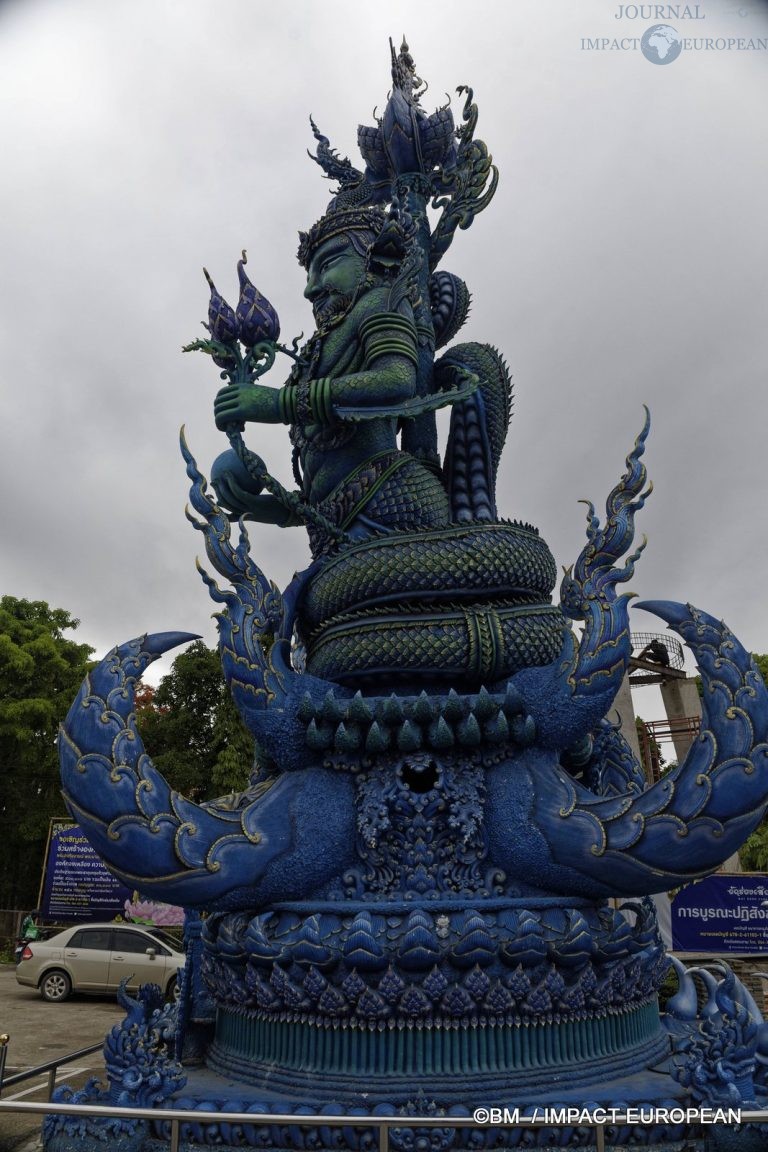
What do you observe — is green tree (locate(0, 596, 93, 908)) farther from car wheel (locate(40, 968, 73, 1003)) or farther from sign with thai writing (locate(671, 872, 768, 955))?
sign with thai writing (locate(671, 872, 768, 955))

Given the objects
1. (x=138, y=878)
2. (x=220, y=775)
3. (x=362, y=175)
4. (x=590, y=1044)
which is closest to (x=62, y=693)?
(x=220, y=775)

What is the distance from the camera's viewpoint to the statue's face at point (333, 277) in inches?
308

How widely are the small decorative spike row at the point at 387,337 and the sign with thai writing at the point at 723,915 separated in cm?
1063

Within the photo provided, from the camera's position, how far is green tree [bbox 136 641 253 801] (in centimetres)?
1986

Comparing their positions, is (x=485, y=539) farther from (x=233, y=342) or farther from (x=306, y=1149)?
(x=306, y=1149)

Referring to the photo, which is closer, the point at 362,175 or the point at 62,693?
the point at 362,175

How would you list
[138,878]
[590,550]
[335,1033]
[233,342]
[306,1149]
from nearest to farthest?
[306,1149] → [335,1033] → [138,878] → [590,550] → [233,342]

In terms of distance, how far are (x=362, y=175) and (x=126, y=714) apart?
7.29 metres

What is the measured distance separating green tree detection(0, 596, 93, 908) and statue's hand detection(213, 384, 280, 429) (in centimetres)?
1538

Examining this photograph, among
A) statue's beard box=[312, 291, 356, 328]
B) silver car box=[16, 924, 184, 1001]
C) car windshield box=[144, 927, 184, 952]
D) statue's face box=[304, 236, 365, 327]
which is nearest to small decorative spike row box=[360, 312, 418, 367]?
statue's beard box=[312, 291, 356, 328]

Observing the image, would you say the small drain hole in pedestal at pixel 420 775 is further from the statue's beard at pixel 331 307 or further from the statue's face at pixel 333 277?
the statue's face at pixel 333 277

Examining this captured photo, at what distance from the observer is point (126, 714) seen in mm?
5695

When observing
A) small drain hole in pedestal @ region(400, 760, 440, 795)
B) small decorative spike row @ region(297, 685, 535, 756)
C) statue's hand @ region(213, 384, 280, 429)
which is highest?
statue's hand @ region(213, 384, 280, 429)

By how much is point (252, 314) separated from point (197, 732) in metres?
16.2
